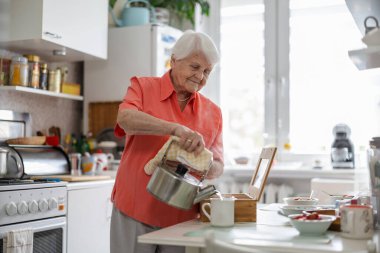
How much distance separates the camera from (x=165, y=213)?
1.77 metres

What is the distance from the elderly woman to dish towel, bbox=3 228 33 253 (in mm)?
679

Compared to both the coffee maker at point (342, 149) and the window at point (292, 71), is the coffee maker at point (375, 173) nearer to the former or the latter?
the coffee maker at point (342, 149)

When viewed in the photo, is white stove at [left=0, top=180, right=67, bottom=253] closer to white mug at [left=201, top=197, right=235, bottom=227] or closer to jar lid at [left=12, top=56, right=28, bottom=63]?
jar lid at [left=12, top=56, right=28, bottom=63]

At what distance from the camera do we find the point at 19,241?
229 centimetres

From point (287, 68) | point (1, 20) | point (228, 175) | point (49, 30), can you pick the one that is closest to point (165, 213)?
point (49, 30)

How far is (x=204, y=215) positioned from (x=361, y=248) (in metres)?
0.53

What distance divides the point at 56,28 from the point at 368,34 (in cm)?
204

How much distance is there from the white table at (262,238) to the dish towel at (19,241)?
3.48ft

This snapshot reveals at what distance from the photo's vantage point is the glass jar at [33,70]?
121 inches

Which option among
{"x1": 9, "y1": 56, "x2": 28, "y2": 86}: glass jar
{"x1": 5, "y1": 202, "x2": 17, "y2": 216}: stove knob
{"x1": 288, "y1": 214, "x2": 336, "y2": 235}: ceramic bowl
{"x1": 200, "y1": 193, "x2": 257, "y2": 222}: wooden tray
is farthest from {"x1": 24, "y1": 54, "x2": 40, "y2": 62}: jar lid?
{"x1": 288, "y1": 214, "x2": 336, "y2": 235}: ceramic bowl

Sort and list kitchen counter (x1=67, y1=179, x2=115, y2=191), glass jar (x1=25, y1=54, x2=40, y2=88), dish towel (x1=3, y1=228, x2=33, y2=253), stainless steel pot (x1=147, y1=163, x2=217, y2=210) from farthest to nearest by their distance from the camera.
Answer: glass jar (x1=25, y1=54, x2=40, y2=88) → kitchen counter (x1=67, y1=179, x2=115, y2=191) → dish towel (x1=3, y1=228, x2=33, y2=253) → stainless steel pot (x1=147, y1=163, x2=217, y2=210)

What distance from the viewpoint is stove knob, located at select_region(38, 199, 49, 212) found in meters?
2.47

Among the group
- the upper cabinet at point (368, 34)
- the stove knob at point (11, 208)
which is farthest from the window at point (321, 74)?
the stove knob at point (11, 208)

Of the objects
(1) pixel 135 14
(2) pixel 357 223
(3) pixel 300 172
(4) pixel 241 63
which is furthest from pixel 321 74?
(2) pixel 357 223
